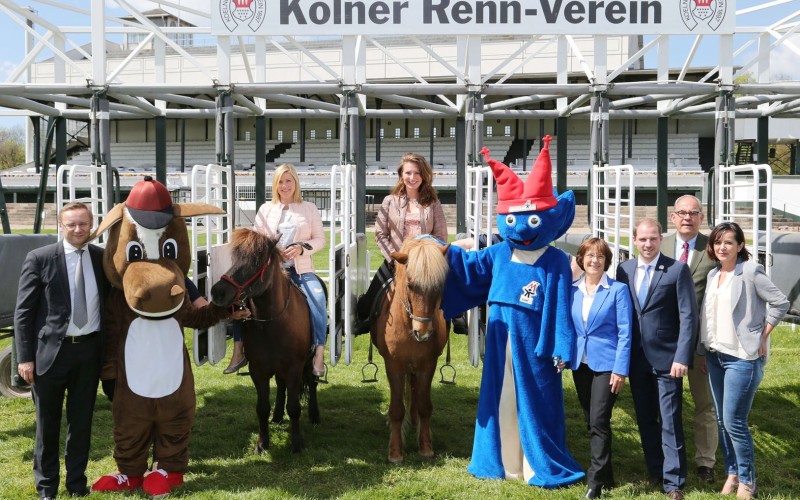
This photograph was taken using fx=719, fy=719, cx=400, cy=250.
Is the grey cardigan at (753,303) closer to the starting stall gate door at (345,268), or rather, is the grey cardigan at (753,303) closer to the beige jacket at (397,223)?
the beige jacket at (397,223)

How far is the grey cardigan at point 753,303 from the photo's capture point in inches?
153

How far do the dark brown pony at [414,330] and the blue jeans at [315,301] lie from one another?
0.37 meters

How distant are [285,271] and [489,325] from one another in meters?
1.46

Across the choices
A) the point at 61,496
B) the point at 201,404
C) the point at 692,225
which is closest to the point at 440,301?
the point at 692,225

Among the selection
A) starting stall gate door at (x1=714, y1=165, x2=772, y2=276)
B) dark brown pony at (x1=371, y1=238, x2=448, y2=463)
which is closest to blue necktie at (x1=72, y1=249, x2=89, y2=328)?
dark brown pony at (x1=371, y1=238, x2=448, y2=463)

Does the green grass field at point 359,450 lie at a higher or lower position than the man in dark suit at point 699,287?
lower

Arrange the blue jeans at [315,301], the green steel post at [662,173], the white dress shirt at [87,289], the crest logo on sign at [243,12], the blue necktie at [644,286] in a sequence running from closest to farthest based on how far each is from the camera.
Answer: the white dress shirt at [87,289] → the blue necktie at [644,286] → the blue jeans at [315,301] → the crest logo on sign at [243,12] → the green steel post at [662,173]

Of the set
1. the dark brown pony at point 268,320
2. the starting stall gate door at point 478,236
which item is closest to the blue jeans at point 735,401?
the starting stall gate door at point 478,236

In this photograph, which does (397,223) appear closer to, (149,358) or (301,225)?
(301,225)

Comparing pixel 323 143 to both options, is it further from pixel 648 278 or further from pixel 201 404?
pixel 648 278

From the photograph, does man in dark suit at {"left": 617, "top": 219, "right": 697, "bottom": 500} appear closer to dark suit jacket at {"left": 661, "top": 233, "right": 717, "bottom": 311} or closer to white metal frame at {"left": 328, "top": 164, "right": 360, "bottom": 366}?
dark suit jacket at {"left": 661, "top": 233, "right": 717, "bottom": 311}

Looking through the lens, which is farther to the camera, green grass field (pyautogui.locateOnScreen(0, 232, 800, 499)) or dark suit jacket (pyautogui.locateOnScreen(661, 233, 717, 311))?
dark suit jacket (pyautogui.locateOnScreen(661, 233, 717, 311))

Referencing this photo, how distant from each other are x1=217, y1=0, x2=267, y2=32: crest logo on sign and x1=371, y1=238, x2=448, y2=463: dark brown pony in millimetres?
2541

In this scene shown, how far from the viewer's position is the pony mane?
4.19 metres
